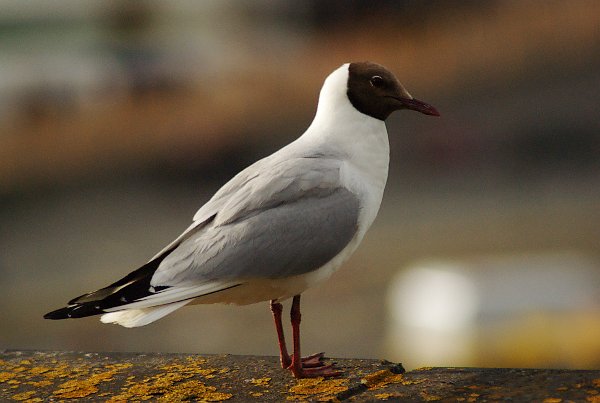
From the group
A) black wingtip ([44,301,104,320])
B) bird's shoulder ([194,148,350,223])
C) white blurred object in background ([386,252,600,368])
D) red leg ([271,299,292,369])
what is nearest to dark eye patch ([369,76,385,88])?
bird's shoulder ([194,148,350,223])

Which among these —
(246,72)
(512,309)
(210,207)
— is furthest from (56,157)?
(210,207)

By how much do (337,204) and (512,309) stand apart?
5653 millimetres

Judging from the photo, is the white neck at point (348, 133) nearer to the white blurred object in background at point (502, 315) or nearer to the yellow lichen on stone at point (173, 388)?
the yellow lichen on stone at point (173, 388)

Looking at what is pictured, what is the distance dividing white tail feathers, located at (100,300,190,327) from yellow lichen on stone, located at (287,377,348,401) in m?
0.48

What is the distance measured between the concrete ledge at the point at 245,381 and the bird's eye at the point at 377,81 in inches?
38.7

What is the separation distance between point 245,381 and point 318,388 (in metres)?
0.22

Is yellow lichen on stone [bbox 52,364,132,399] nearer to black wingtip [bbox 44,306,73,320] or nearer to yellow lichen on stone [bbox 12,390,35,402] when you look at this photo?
yellow lichen on stone [bbox 12,390,35,402]

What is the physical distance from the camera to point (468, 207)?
1744cm

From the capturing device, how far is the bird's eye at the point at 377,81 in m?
3.62

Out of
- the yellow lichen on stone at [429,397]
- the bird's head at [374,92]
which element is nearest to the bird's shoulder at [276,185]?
the bird's head at [374,92]

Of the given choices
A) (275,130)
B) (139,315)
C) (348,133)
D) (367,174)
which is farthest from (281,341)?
(275,130)

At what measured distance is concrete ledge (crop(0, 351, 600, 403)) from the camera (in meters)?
2.67

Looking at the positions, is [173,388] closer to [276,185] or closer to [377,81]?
[276,185]

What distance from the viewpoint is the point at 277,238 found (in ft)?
10.8
